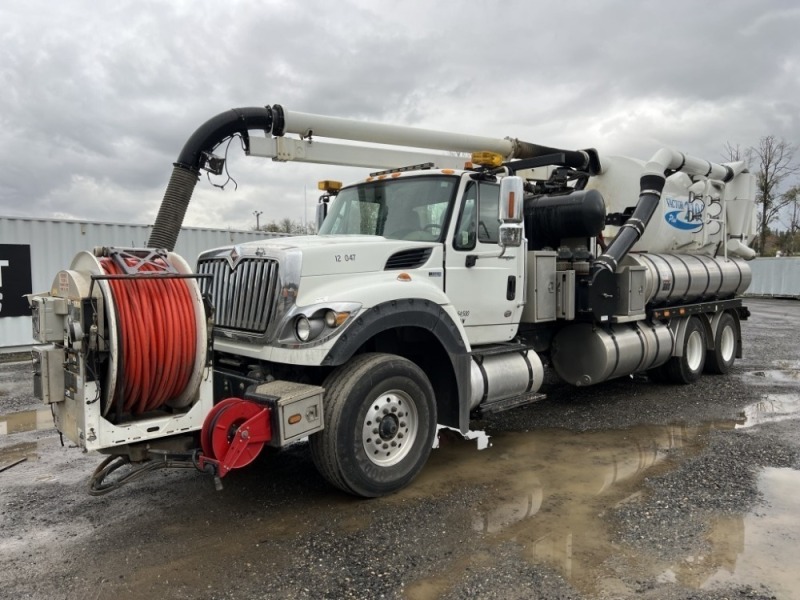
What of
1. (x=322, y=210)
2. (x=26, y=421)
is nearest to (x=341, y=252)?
(x=322, y=210)

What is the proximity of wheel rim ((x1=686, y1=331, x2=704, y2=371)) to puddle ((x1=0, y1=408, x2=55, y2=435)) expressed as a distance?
8.95m

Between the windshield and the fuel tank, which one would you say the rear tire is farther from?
the windshield

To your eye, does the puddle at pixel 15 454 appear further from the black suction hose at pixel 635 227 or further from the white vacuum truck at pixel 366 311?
the black suction hose at pixel 635 227

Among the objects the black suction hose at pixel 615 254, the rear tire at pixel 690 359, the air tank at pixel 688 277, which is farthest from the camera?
the rear tire at pixel 690 359

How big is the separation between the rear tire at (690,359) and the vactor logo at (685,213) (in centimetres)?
148

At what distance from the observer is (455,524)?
425 cm

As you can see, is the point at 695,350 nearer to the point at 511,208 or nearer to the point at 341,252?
the point at 511,208

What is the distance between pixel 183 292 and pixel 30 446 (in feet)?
12.2

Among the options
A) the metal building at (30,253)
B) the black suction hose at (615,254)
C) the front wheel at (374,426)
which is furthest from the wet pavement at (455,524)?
the metal building at (30,253)

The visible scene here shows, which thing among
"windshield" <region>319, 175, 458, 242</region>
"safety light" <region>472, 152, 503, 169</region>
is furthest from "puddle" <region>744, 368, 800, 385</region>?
"windshield" <region>319, 175, 458, 242</region>

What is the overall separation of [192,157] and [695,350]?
25.8 ft

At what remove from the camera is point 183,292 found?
159 inches

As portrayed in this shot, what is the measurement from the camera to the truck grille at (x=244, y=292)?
15.2 ft

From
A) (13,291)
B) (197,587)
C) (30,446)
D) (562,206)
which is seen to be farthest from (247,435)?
(13,291)
